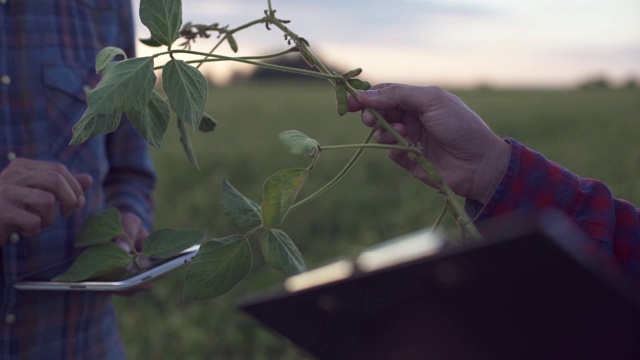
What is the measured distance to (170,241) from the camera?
3.70ft

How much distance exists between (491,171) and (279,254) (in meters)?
0.34

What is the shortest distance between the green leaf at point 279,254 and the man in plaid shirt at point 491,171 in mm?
189

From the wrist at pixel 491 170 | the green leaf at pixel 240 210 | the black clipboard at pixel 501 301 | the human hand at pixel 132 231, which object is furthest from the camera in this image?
the human hand at pixel 132 231

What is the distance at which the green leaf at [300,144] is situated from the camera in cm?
75

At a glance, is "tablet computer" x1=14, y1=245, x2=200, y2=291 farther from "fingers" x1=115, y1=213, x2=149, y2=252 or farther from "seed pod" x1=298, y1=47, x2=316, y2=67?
"seed pod" x1=298, y1=47, x2=316, y2=67

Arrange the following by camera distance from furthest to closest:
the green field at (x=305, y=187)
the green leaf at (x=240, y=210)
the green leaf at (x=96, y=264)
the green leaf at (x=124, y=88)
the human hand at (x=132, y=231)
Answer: the green field at (x=305, y=187)
the human hand at (x=132, y=231)
the green leaf at (x=96, y=264)
the green leaf at (x=240, y=210)
the green leaf at (x=124, y=88)

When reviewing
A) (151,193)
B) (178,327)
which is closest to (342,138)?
(178,327)

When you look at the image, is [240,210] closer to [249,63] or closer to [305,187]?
[249,63]

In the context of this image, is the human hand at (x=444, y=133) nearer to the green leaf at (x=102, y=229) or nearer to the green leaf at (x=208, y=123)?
the green leaf at (x=208, y=123)

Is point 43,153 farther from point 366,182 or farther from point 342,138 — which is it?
point 342,138

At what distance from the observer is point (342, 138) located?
7195mm

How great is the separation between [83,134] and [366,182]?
538 centimetres

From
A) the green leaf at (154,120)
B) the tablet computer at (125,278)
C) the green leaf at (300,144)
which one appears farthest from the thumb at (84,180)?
the green leaf at (300,144)

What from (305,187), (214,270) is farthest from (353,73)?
(305,187)
